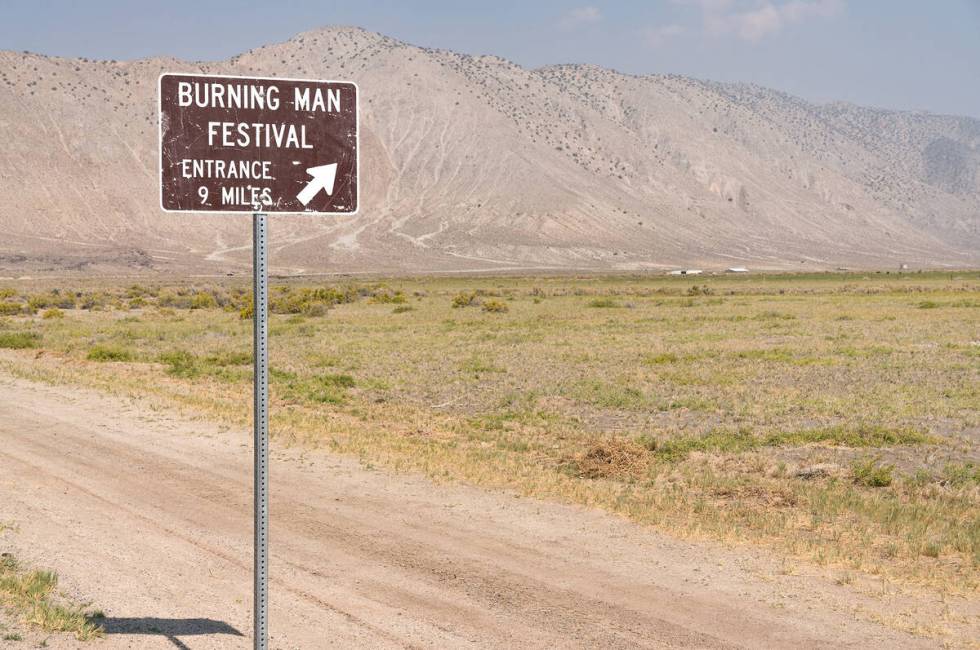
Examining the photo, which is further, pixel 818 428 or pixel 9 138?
pixel 9 138

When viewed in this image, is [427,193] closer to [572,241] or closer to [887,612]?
[572,241]

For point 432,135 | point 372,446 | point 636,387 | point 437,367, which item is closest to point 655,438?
point 372,446

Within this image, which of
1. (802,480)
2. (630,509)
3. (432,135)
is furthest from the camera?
(432,135)

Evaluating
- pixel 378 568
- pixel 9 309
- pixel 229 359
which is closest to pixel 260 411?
pixel 378 568

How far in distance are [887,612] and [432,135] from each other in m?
159

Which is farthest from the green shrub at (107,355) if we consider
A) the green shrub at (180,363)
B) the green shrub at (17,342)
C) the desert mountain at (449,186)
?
the desert mountain at (449,186)

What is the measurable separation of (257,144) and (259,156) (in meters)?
0.07

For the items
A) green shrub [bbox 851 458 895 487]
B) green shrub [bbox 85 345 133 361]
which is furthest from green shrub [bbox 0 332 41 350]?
green shrub [bbox 851 458 895 487]

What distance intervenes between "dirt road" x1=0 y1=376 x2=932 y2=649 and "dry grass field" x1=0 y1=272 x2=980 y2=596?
1001mm

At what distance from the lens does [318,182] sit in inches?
232

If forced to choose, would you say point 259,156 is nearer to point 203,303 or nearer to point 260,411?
point 260,411

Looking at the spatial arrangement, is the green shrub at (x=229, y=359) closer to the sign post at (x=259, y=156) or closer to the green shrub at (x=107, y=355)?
the green shrub at (x=107, y=355)

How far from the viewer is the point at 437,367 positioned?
90.2 feet

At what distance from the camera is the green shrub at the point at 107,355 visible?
27.4 meters
